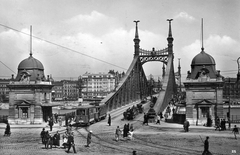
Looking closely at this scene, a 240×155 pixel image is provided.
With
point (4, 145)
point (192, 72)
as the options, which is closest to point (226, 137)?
point (192, 72)

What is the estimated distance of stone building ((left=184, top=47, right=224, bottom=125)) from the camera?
33.1 meters

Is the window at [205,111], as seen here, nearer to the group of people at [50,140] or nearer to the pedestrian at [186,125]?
the pedestrian at [186,125]

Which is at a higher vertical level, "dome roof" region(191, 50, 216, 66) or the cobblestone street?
"dome roof" region(191, 50, 216, 66)

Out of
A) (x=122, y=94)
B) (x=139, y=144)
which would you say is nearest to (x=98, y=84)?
(x=122, y=94)

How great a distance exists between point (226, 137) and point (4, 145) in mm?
17334

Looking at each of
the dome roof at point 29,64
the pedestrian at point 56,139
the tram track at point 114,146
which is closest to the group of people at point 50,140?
the pedestrian at point 56,139

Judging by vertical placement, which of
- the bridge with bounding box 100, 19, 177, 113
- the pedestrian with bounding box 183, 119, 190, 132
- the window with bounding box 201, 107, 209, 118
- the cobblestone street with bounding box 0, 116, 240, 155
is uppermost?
the bridge with bounding box 100, 19, 177, 113

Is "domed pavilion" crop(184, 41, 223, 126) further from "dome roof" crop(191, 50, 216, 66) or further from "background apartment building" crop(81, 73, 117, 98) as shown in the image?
"background apartment building" crop(81, 73, 117, 98)

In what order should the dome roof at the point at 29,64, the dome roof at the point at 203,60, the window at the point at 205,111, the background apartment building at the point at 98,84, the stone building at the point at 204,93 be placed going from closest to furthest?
the stone building at the point at 204,93 < the window at the point at 205,111 < the dome roof at the point at 203,60 < the dome roof at the point at 29,64 < the background apartment building at the point at 98,84

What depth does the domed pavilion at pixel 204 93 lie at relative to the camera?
33094 millimetres

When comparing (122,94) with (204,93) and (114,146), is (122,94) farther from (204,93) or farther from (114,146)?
(114,146)

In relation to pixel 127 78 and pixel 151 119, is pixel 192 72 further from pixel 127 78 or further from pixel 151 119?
pixel 127 78

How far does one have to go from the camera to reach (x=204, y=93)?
3356 cm

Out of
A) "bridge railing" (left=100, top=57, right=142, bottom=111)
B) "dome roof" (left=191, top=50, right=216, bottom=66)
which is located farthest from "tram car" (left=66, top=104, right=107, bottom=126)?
"dome roof" (left=191, top=50, right=216, bottom=66)
